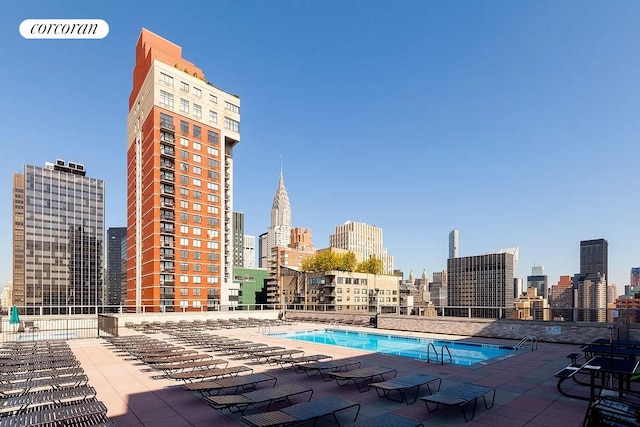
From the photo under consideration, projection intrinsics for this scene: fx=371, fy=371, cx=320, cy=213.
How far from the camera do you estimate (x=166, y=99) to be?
57594 millimetres

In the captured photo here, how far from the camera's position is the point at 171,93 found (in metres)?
58.2

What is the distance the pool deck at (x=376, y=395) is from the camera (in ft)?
26.2

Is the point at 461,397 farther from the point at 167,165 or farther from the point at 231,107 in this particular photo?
the point at 231,107

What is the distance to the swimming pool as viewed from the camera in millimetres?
16062

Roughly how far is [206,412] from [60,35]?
1542 centimetres

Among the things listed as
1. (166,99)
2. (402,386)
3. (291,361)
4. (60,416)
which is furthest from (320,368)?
(166,99)

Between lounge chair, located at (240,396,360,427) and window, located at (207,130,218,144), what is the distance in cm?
6058

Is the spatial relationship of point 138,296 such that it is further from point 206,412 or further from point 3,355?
point 206,412

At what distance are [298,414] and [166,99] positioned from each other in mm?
59705

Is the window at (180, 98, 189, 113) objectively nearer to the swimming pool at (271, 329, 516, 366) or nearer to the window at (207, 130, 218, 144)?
the window at (207, 130, 218, 144)

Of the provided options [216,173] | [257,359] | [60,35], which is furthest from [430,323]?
[216,173]

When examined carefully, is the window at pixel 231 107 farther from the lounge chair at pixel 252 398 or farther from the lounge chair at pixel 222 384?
the lounge chair at pixel 252 398

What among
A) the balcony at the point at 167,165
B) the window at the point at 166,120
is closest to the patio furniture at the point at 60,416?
the balcony at the point at 167,165

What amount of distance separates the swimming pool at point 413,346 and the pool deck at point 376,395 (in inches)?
52.6
